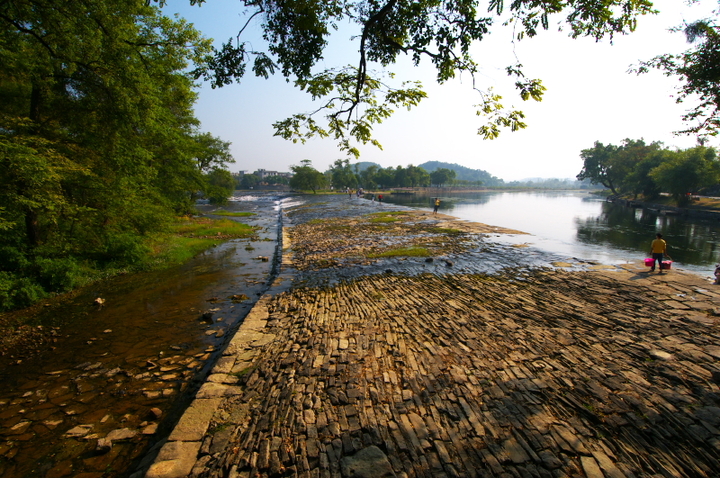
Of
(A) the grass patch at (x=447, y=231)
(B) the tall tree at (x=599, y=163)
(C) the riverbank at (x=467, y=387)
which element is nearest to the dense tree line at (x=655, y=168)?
(B) the tall tree at (x=599, y=163)

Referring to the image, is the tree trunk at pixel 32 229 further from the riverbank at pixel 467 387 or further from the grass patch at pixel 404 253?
the grass patch at pixel 404 253

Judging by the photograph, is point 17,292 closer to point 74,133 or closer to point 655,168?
point 74,133

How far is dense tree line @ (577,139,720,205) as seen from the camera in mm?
48688

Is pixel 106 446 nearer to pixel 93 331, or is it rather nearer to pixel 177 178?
pixel 93 331

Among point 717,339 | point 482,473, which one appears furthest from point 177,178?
point 717,339

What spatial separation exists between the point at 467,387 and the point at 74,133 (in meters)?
16.5

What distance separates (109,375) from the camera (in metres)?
6.76

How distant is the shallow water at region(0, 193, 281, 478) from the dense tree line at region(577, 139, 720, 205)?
223ft

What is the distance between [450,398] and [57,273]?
14156 mm

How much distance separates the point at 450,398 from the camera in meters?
5.18

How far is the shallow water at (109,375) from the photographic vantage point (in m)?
4.86

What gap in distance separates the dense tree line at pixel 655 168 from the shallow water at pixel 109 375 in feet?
223

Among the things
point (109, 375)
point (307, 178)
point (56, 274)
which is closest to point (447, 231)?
point (109, 375)

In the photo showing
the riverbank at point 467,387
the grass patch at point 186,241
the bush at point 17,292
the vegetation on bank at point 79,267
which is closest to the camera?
the riverbank at point 467,387
